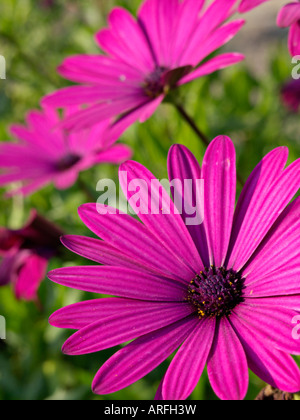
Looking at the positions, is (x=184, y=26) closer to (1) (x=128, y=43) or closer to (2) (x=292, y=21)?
(1) (x=128, y=43)

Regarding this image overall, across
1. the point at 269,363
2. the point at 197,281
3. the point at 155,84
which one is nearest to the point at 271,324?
the point at 269,363

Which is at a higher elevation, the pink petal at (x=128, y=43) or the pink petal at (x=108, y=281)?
the pink petal at (x=128, y=43)

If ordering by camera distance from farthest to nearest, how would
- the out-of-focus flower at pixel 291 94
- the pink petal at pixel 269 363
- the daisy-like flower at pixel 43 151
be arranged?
1. the out-of-focus flower at pixel 291 94
2. the daisy-like flower at pixel 43 151
3. the pink petal at pixel 269 363

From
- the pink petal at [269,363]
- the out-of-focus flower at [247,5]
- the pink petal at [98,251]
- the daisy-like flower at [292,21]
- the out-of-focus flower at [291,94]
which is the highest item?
the out-of-focus flower at [291,94]

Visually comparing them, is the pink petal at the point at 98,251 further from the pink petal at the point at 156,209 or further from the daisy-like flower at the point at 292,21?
the daisy-like flower at the point at 292,21

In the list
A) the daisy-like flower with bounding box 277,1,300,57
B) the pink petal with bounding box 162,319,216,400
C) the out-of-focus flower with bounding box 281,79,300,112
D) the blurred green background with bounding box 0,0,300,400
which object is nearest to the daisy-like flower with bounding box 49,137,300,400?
the pink petal with bounding box 162,319,216,400

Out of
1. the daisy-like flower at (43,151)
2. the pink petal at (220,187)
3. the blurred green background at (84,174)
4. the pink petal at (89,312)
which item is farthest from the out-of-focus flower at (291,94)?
the pink petal at (89,312)

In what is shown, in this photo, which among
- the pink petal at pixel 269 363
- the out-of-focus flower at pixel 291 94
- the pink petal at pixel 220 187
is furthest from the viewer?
the out-of-focus flower at pixel 291 94
